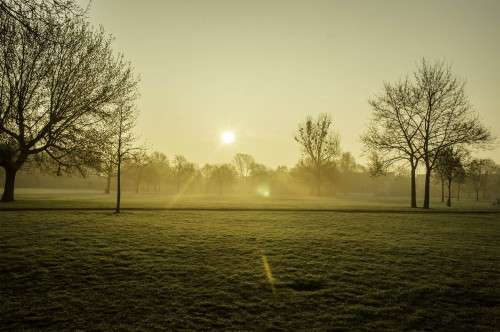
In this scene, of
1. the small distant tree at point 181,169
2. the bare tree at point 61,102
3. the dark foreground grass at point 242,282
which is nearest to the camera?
the dark foreground grass at point 242,282

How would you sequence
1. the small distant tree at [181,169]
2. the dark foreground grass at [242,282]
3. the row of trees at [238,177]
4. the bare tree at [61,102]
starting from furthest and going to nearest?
1. the small distant tree at [181,169]
2. the row of trees at [238,177]
3. the bare tree at [61,102]
4. the dark foreground grass at [242,282]

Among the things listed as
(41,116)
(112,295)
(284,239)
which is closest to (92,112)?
(41,116)

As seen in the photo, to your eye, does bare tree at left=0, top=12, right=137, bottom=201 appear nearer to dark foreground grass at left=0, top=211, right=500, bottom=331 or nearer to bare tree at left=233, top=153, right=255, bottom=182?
dark foreground grass at left=0, top=211, right=500, bottom=331

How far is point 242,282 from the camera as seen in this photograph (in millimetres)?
7859

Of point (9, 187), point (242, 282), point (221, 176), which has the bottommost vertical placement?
point (242, 282)

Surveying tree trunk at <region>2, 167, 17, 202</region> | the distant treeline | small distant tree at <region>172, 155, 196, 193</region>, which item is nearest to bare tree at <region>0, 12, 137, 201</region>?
tree trunk at <region>2, 167, 17, 202</region>

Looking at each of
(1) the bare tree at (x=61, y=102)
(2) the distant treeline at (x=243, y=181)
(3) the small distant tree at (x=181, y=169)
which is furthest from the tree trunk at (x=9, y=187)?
(3) the small distant tree at (x=181, y=169)

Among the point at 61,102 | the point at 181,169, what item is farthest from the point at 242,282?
the point at 181,169

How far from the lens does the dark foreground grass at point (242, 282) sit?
5980 mm

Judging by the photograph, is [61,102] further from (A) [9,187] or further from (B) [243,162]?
(B) [243,162]

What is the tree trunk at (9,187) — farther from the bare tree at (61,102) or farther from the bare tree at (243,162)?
the bare tree at (243,162)

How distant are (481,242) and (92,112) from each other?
2903 cm

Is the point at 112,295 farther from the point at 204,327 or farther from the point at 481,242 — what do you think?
the point at 481,242

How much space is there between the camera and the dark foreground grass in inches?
235
